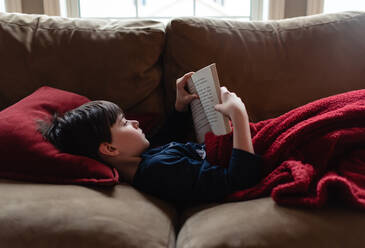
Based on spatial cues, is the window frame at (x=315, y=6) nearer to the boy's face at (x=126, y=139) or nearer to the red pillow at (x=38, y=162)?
the boy's face at (x=126, y=139)

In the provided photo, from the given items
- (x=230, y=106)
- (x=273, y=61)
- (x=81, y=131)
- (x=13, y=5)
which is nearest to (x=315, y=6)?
(x=273, y=61)

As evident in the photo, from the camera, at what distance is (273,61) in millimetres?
1532

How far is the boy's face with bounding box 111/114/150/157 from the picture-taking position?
1.25 meters

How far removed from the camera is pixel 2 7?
221cm

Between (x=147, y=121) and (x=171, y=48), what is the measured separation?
317mm

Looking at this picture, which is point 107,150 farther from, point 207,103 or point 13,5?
point 13,5

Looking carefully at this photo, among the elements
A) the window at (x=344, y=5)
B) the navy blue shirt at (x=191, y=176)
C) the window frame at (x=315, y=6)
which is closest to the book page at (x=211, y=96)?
the navy blue shirt at (x=191, y=176)

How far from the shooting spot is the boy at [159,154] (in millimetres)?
1113

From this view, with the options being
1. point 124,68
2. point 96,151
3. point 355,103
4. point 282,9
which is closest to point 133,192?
point 96,151

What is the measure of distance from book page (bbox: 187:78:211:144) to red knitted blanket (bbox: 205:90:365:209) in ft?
0.34

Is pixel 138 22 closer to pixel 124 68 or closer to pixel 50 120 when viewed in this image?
pixel 124 68

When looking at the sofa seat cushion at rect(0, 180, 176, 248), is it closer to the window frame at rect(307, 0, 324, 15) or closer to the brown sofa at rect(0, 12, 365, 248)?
the brown sofa at rect(0, 12, 365, 248)

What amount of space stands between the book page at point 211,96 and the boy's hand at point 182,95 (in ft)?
0.25

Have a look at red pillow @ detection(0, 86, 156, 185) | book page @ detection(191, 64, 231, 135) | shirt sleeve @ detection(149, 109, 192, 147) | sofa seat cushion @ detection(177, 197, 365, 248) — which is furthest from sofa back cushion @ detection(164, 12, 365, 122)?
sofa seat cushion @ detection(177, 197, 365, 248)
